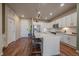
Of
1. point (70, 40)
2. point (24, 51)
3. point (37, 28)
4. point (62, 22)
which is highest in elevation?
point (62, 22)

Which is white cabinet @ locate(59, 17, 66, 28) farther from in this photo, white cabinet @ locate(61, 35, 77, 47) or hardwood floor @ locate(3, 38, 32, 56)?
hardwood floor @ locate(3, 38, 32, 56)

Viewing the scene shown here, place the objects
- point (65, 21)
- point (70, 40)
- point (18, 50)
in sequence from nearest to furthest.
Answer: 1. point (18, 50)
2. point (70, 40)
3. point (65, 21)

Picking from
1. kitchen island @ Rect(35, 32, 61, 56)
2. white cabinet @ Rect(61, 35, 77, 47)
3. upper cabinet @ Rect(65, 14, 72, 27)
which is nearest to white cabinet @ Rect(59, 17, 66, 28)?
upper cabinet @ Rect(65, 14, 72, 27)

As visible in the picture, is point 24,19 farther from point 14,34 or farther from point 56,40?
point 56,40

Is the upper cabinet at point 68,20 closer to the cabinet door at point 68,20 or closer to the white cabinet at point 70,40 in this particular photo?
the cabinet door at point 68,20

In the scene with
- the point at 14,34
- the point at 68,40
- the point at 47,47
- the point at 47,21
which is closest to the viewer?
the point at 47,47

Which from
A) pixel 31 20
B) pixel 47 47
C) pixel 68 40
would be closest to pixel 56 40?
pixel 47 47

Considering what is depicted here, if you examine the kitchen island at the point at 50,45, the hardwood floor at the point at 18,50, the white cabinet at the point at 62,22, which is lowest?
the hardwood floor at the point at 18,50

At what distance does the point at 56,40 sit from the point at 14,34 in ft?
10.8

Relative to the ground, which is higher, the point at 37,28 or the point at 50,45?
the point at 37,28

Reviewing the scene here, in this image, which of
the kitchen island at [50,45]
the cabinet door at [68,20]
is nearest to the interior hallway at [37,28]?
the cabinet door at [68,20]

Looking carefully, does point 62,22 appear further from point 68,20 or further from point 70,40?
point 70,40

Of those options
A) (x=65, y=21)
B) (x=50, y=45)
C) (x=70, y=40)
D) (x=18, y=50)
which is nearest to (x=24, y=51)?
(x=18, y=50)

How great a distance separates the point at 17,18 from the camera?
601 centimetres
